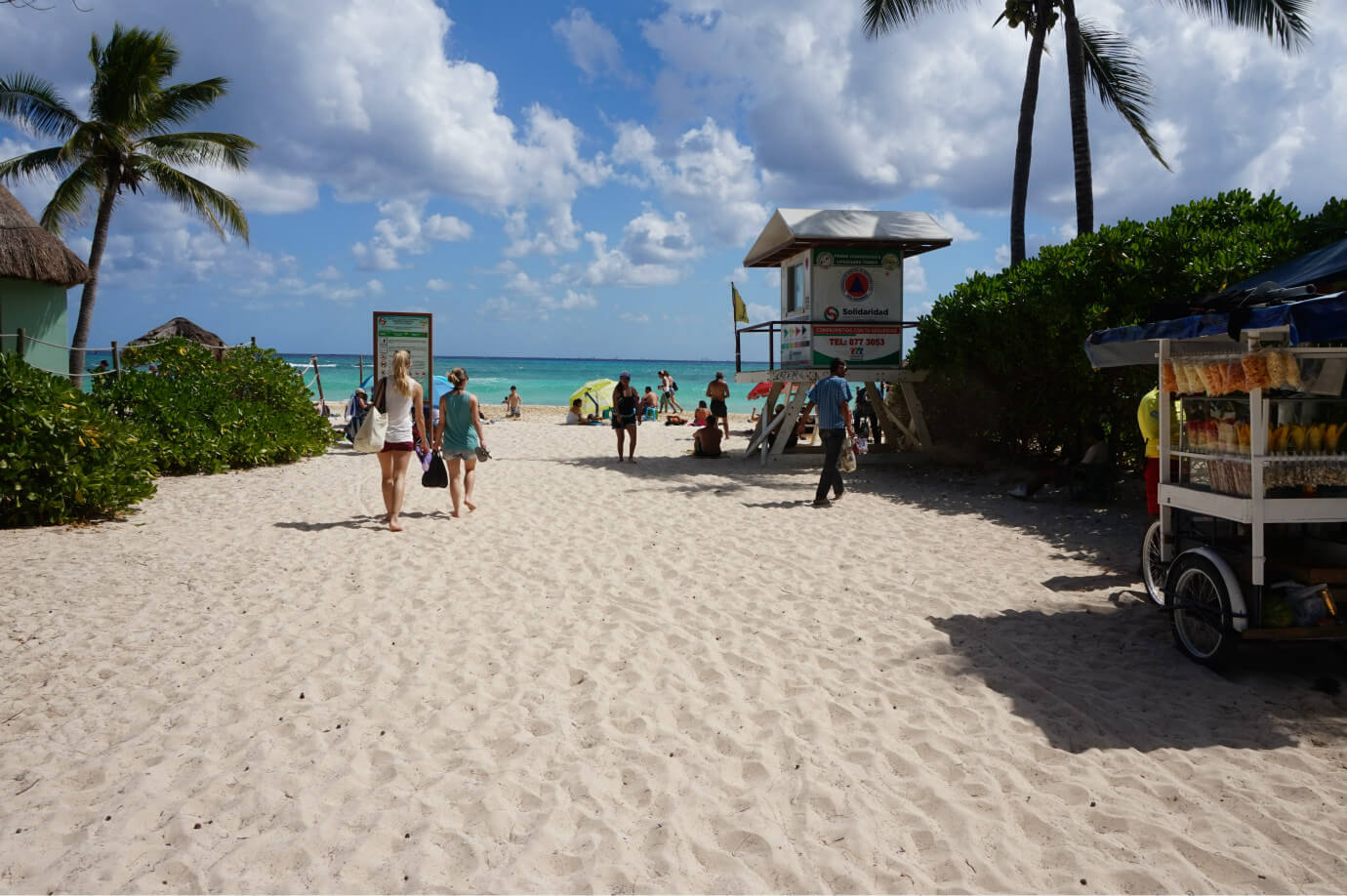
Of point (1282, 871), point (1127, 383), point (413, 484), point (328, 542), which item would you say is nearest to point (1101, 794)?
point (1282, 871)

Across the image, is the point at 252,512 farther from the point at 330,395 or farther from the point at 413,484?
the point at 330,395

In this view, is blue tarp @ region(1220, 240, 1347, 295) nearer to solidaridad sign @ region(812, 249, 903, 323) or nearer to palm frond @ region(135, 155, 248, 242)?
solidaridad sign @ region(812, 249, 903, 323)

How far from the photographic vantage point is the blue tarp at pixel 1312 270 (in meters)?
5.51

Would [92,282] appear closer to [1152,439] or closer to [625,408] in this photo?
[625,408]

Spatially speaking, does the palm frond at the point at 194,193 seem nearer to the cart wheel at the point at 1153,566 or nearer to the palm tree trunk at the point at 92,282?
the palm tree trunk at the point at 92,282

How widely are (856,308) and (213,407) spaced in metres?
10.1

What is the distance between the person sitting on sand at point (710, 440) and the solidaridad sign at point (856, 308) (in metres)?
2.61

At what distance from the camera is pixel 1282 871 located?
2.88 m

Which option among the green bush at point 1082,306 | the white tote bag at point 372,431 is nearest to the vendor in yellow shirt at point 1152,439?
the green bush at point 1082,306

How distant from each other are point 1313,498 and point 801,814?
3323mm

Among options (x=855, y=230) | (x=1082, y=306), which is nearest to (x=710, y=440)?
(x=855, y=230)

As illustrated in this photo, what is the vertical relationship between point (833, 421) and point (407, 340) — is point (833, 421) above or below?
below

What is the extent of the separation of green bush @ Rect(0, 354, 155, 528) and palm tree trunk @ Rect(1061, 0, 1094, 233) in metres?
13.0

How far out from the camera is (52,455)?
27.3 ft
